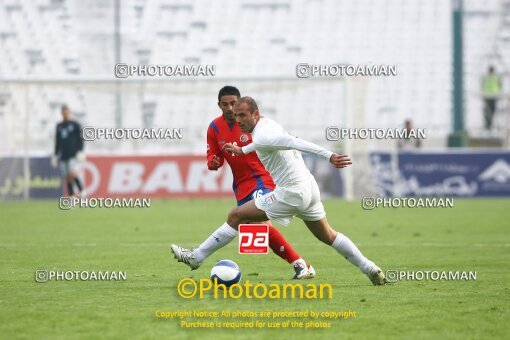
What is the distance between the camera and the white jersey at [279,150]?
8305 mm

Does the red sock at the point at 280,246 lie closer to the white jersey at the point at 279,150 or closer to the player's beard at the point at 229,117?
the white jersey at the point at 279,150

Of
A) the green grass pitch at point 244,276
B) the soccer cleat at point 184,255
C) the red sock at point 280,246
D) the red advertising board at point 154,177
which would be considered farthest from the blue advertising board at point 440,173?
the soccer cleat at point 184,255

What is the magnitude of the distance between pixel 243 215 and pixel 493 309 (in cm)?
274

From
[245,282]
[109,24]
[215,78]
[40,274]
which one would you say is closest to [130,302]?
[245,282]

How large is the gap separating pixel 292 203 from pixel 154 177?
16.5 m

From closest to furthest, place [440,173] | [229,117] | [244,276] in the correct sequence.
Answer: [244,276] < [229,117] < [440,173]

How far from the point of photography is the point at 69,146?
22.7m

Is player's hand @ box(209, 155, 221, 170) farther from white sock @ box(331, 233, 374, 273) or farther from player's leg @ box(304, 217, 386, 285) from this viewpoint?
white sock @ box(331, 233, 374, 273)

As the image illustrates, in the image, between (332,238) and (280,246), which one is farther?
(280,246)

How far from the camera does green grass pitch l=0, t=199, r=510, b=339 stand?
21.4ft

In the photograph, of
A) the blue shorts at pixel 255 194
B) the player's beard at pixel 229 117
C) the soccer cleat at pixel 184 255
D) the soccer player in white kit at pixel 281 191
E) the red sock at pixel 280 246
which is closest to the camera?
the soccer player in white kit at pixel 281 191

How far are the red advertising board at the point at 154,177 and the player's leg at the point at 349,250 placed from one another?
51.2 ft

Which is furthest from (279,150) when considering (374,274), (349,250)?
(374,274)

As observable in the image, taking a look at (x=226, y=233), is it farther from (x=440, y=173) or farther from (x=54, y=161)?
(x=440, y=173)
